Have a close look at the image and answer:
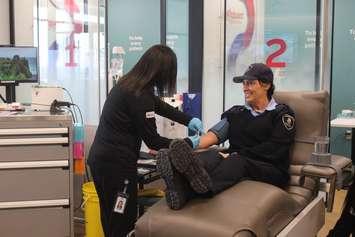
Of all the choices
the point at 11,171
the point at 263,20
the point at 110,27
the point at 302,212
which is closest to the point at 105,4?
the point at 110,27

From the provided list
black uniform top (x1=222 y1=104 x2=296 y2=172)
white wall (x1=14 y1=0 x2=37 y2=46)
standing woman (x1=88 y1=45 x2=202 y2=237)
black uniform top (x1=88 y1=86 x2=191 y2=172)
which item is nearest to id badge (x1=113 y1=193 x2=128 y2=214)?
standing woman (x1=88 y1=45 x2=202 y2=237)

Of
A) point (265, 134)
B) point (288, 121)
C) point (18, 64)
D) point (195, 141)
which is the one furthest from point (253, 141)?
point (18, 64)

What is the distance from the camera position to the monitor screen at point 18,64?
3328 mm

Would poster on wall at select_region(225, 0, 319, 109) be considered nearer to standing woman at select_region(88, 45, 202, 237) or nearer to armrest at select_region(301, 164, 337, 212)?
armrest at select_region(301, 164, 337, 212)

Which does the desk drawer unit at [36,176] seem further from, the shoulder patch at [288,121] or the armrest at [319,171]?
the armrest at [319,171]

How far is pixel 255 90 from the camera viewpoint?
8.91 ft

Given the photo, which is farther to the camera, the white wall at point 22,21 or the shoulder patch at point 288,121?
the white wall at point 22,21

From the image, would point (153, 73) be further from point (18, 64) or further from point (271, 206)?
point (18, 64)

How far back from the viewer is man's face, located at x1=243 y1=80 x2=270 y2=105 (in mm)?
2711

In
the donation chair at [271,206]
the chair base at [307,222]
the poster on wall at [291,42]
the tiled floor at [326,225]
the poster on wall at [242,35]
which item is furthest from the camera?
the poster on wall at [242,35]

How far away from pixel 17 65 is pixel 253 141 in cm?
177

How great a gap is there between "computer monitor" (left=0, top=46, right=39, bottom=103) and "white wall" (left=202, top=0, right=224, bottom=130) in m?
1.78

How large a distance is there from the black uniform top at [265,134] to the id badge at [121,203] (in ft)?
2.32

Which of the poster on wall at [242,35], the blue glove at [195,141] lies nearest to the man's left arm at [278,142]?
the blue glove at [195,141]
